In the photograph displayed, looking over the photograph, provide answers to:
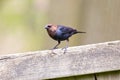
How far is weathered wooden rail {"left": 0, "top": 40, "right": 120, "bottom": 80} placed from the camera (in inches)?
64.4

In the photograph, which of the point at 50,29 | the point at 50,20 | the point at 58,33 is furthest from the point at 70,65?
the point at 58,33

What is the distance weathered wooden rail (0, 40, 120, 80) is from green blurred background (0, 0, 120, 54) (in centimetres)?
76

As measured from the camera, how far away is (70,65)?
1.65m

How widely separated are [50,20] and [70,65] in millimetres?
1215

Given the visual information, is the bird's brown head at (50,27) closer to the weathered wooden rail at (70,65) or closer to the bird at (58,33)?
the bird at (58,33)

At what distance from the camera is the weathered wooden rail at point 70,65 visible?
164 cm

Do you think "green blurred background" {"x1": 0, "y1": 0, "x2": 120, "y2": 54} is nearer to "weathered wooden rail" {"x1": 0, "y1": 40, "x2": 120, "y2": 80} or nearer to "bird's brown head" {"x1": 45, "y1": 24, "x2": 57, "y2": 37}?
"bird's brown head" {"x1": 45, "y1": 24, "x2": 57, "y2": 37}

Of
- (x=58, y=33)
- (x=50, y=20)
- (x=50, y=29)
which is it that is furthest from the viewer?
(x=58, y=33)

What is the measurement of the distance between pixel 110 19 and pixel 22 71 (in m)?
0.92

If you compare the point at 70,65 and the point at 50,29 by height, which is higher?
the point at 70,65

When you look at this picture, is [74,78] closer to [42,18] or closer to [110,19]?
[110,19]

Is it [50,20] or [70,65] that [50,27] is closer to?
[50,20]

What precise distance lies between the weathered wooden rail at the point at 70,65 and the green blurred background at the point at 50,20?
0.76 metres

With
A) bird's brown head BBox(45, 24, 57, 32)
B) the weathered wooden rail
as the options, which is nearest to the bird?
bird's brown head BBox(45, 24, 57, 32)
